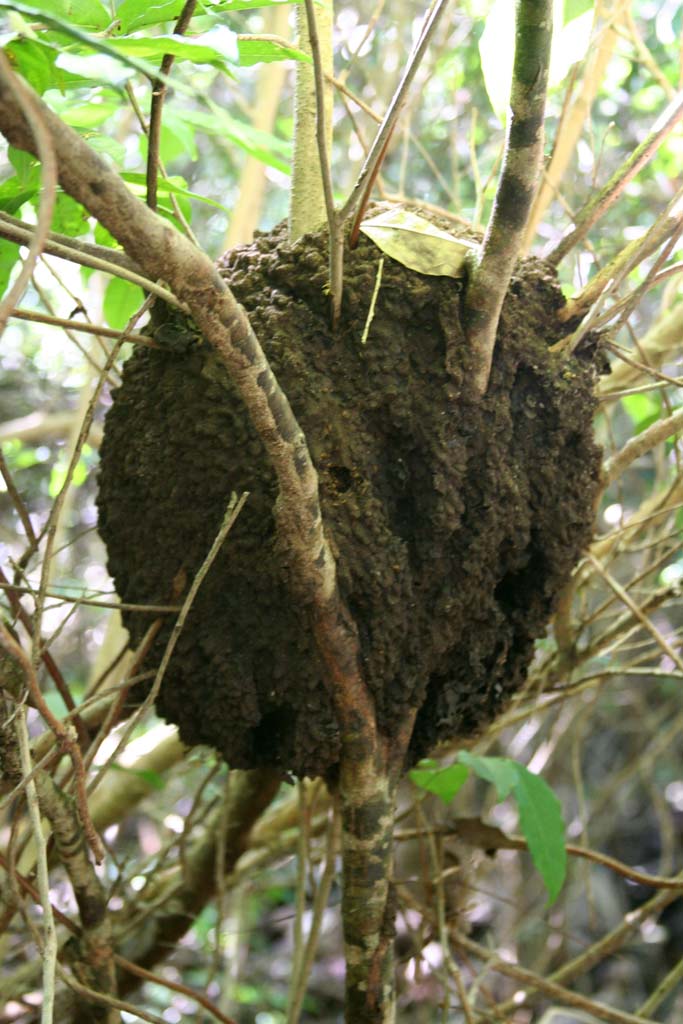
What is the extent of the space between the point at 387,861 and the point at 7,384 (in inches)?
91.7

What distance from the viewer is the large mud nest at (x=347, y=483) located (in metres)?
0.88

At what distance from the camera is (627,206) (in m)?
2.35

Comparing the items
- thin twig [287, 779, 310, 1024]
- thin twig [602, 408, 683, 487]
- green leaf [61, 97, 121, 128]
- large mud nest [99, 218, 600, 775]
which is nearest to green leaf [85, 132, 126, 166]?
green leaf [61, 97, 121, 128]

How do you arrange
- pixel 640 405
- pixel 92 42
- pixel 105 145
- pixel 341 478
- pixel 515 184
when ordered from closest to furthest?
1. pixel 92 42
2. pixel 515 184
3. pixel 341 478
4. pixel 105 145
5. pixel 640 405

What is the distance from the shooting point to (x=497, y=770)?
1058 mm

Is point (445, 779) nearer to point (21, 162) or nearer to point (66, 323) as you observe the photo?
point (66, 323)

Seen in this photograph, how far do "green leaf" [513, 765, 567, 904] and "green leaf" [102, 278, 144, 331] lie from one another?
743 mm

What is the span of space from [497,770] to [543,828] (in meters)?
0.08

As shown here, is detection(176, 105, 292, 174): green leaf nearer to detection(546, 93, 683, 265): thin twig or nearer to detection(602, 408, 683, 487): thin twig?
detection(546, 93, 683, 265): thin twig

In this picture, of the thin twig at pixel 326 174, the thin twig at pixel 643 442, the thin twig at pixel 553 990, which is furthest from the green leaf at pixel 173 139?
the thin twig at pixel 553 990

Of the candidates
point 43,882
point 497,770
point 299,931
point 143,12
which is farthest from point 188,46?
point 299,931

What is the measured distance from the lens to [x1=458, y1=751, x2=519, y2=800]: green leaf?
1028 mm

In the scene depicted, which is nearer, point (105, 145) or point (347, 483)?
point (347, 483)

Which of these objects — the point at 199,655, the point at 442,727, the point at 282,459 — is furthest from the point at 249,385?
the point at 442,727
